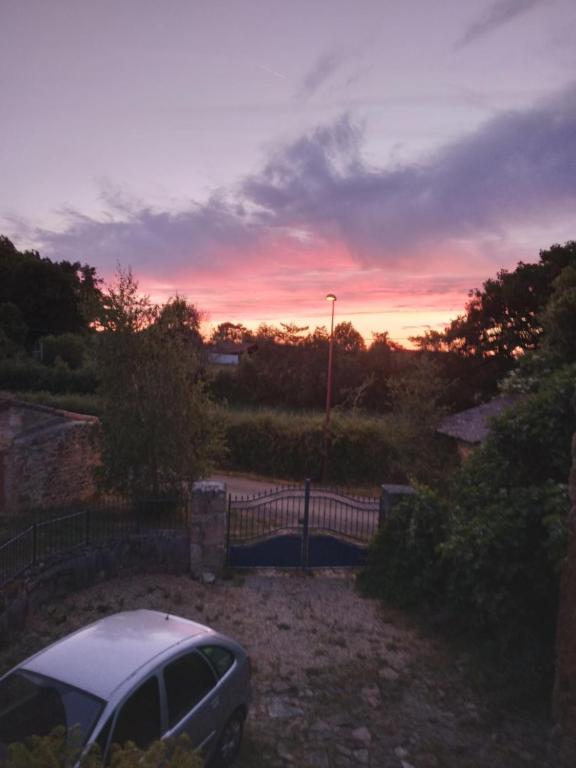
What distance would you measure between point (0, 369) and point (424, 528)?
106ft

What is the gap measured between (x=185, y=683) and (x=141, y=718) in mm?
592

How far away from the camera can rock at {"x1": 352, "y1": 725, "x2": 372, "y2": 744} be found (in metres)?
6.89

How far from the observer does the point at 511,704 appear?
7.79 meters

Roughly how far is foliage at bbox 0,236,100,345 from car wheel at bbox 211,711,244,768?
1738 inches

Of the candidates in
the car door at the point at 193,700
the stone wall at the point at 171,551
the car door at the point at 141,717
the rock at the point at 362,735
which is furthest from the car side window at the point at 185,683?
the stone wall at the point at 171,551

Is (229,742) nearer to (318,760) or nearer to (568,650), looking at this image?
(318,760)

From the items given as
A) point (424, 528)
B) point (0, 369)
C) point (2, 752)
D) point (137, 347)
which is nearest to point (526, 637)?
point (424, 528)

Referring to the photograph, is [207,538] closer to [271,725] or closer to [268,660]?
[268,660]

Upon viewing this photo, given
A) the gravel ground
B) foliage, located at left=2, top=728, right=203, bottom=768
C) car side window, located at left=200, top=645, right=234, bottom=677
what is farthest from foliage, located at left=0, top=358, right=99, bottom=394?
foliage, located at left=2, top=728, right=203, bottom=768

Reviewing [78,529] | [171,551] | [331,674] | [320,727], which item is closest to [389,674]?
[331,674]

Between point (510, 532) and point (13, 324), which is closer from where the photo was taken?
point (510, 532)

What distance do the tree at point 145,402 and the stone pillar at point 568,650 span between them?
31.4 feet

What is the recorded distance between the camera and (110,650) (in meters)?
5.58

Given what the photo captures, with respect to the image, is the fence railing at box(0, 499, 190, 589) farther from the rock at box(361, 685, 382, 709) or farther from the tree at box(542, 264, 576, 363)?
the tree at box(542, 264, 576, 363)
